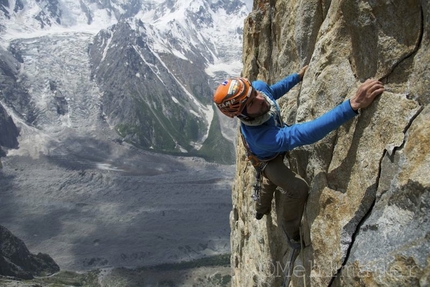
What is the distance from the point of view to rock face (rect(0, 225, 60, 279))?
424ft

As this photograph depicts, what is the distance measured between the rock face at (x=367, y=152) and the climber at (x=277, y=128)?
0.30 meters

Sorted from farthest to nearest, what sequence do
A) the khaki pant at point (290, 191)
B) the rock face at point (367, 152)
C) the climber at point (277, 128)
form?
the khaki pant at point (290, 191) < the climber at point (277, 128) < the rock face at point (367, 152)

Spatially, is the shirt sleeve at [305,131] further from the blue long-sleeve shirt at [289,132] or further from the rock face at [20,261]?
the rock face at [20,261]

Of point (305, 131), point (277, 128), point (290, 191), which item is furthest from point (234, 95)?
point (290, 191)

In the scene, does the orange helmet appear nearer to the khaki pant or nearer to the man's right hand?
the khaki pant

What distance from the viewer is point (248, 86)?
708 cm

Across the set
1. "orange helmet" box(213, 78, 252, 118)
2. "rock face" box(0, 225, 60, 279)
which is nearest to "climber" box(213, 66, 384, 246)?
"orange helmet" box(213, 78, 252, 118)

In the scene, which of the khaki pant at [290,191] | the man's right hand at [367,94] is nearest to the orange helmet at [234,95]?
the khaki pant at [290,191]

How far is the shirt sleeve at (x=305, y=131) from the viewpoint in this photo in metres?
6.18

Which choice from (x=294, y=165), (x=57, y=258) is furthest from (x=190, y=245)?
(x=294, y=165)

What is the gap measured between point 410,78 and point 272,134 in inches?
96.1

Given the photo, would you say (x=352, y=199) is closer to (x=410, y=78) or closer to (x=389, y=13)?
(x=410, y=78)

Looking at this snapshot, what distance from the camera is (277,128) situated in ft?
24.0

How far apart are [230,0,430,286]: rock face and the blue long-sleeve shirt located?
487mm
